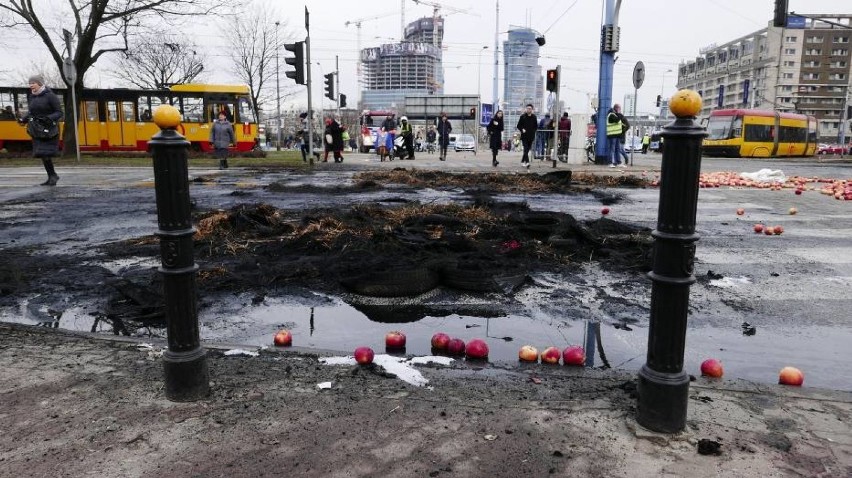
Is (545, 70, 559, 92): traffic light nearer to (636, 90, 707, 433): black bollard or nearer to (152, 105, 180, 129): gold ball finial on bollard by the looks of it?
(636, 90, 707, 433): black bollard

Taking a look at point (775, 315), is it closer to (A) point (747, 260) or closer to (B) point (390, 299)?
(A) point (747, 260)

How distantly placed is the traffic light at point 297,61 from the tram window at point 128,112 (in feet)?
48.3

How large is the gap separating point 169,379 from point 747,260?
530 cm

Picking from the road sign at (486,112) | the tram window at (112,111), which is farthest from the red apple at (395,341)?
the road sign at (486,112)

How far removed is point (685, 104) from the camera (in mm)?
2252

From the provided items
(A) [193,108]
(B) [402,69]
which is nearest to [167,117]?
(A) [193,108]

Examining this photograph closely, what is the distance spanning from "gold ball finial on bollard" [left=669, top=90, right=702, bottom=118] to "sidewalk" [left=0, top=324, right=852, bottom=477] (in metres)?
1.26

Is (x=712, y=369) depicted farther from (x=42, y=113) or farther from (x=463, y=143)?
(x=463, y=143)

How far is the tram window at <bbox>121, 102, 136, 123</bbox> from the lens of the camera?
28812 mm

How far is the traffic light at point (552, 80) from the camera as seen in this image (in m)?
20.0

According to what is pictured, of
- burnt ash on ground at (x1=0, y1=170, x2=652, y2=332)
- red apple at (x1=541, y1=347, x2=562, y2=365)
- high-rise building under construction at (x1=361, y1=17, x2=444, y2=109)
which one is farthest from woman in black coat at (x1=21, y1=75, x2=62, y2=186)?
high-rise building under construction at (x1=361, y1=17, x2=444, y2=109)

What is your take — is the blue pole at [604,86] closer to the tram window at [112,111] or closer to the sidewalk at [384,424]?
the sidewalk at [384,424]

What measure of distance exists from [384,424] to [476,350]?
947mm

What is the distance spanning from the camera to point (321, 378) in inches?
114
